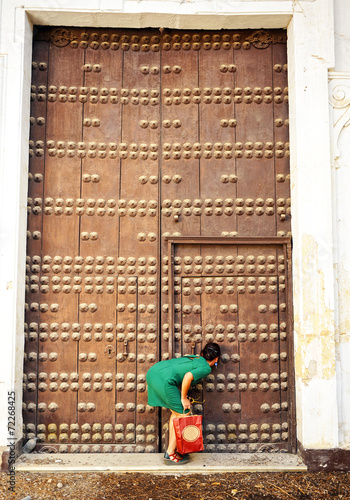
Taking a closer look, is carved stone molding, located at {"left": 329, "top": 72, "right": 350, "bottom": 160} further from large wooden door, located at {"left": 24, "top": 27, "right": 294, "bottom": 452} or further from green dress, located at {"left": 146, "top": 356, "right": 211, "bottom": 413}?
green dress, located at {"left": 146, "top": 356, "right": 211, "bottom": 413}

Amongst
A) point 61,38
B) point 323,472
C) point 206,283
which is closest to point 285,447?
point 323,472

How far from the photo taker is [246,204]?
12.7 feet

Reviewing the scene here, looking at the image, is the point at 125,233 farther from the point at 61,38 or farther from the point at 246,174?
the point at 61,38

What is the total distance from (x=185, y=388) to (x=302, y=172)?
175cm

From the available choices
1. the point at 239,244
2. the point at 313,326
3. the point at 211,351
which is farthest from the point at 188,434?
the point at 239,244

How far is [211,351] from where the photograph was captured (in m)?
3.56

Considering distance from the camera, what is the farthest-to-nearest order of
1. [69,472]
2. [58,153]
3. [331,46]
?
[58,153] → [331,46] → [69,472]

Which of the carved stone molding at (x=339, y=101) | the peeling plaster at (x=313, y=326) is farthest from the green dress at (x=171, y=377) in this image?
the carved stone molding at (x=339, y=101)

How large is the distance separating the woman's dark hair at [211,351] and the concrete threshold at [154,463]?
700 millimetres

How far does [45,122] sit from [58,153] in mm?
270

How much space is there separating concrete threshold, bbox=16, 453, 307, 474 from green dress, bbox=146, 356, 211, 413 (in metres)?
0.39

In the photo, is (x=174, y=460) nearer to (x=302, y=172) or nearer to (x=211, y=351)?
(x=211, y=351)

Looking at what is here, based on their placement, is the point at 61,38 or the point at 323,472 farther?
the point at 61,38

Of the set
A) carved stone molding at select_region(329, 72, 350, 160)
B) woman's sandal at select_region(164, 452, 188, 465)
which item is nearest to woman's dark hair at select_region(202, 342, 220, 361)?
woman's sandal at select_region(164, 452, 188, 465)
